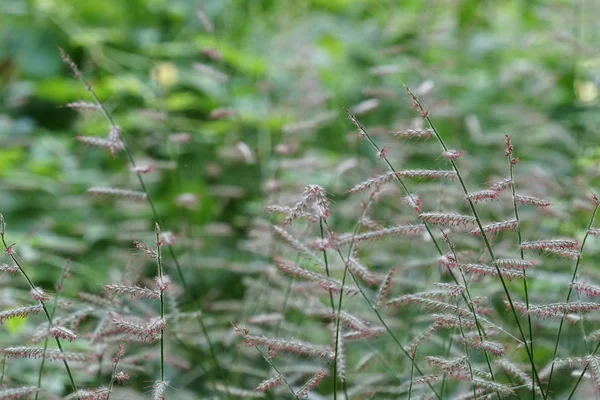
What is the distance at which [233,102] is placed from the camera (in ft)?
10.5

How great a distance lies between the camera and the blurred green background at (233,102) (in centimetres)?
270

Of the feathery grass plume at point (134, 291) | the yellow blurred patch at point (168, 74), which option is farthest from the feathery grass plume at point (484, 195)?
the yellow blurred patch at point (168, 74)

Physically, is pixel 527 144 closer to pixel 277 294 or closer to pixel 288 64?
pixel 288 64

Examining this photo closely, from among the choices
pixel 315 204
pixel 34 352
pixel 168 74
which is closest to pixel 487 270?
pixel 315 204

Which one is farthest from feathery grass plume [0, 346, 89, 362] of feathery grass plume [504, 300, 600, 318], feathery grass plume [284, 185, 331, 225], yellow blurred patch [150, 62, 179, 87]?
yellow blurred patch [150, 62, 179, 87]

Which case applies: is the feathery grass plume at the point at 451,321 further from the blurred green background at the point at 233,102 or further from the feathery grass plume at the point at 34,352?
the blurred green background at the point at 233,102

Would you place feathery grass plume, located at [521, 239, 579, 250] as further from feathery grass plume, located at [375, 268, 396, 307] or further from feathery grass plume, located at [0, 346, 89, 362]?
feathery grass plume, located at [0, 346, 89, 362]

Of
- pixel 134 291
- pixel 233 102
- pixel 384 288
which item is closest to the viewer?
pixel 134 291

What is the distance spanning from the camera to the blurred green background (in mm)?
2703

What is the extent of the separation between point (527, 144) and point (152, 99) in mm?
1732

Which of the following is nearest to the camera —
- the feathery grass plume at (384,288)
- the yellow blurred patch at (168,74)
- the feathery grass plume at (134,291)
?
the feathery grass plume at (134,291)

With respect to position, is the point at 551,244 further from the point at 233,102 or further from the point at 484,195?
the point at 233,102

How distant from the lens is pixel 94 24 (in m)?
3.90

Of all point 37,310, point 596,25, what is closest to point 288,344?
point 37,310
